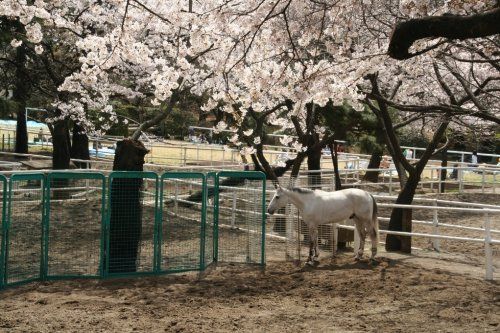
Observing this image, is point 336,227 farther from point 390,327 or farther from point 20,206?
point 20,206

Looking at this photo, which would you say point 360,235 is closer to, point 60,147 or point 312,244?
point 312,244

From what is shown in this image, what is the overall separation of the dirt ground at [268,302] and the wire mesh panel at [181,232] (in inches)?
13.8

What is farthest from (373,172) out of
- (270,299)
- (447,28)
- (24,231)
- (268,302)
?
(447,28)

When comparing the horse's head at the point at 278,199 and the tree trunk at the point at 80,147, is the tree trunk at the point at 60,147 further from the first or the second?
the horse's head at the point at 278,199

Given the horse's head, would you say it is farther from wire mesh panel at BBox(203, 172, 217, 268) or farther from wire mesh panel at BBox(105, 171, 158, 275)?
wire mesh panel at BBox(105, 171, 158, 275)

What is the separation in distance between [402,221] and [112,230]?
6.51 metres

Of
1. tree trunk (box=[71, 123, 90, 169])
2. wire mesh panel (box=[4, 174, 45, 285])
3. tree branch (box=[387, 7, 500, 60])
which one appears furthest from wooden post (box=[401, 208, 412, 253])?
tree trunk (box=[71, 123, 90, 169])

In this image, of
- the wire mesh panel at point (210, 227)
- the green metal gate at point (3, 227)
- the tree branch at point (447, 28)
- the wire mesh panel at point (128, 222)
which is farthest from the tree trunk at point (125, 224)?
the tree branch at point (447, 28)

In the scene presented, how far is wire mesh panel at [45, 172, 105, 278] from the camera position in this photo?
→ 10141 mm

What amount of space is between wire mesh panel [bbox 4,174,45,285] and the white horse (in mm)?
4223

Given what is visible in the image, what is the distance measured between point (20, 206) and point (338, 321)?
4.97m

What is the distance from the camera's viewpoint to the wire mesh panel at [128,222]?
34.2 ft

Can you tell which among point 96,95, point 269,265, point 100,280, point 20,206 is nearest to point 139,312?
point 100,280

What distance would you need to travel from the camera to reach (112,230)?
10453mm
